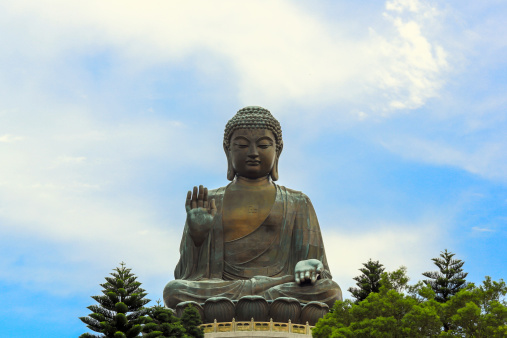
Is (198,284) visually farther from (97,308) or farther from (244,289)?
(97,308)

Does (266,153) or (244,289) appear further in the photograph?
(266,153)

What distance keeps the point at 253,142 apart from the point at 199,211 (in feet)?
8.13

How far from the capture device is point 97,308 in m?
17.5

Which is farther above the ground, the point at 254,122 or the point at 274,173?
the point at 254,122

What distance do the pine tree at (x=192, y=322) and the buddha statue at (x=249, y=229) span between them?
6.54 ft

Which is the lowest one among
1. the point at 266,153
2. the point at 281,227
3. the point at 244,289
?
the point at 244,289

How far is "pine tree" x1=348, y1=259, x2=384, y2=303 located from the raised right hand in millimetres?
5173

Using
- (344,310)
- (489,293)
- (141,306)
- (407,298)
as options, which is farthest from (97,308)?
(489,293)

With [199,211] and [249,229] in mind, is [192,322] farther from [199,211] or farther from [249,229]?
[249,229]

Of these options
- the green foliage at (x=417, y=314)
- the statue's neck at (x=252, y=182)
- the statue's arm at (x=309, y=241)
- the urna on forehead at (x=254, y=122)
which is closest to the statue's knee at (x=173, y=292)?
the statue's arm at (x=309, y=241)

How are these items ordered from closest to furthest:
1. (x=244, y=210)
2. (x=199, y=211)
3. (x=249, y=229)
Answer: (x=199, y=211) → (x=249, y=229) → (x=244, y=210)

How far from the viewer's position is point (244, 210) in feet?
77.4

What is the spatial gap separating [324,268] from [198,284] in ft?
10.3

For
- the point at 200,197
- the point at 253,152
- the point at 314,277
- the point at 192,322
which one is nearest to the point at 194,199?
the point at 200,197
